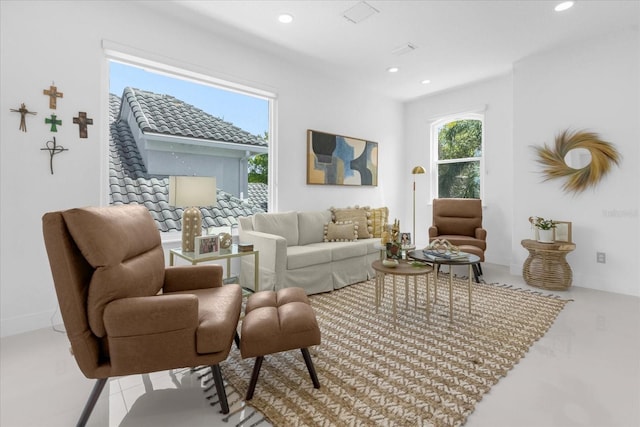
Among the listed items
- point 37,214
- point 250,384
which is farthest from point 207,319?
point 37,214

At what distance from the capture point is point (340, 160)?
4.75 metres

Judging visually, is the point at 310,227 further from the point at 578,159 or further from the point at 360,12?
the point at 578,159

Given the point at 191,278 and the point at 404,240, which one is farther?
the point at 404,240

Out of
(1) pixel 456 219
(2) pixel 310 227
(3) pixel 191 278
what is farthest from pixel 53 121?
(1) pixel 456 219

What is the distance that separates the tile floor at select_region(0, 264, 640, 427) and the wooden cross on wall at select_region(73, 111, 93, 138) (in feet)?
5.40

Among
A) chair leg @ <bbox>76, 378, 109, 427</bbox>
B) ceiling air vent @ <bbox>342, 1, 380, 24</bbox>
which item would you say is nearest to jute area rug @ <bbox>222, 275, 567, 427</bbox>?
chair leg @ <bbox>76, 378, 109, 427</bbox>

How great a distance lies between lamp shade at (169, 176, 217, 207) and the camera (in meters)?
2.54

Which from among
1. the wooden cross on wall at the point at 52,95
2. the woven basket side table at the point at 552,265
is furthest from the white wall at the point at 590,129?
the wooden cross on wall at the point at 52,95

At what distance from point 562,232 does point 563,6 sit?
234 centimetres

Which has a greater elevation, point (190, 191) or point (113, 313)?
point (190, 191)

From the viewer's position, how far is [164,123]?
10.8 ft

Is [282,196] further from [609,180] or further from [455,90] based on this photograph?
[609,180]

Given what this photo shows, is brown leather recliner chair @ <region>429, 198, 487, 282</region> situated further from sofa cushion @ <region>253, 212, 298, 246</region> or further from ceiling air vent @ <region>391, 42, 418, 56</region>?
ceiling air vent @ <region>391, 42, 418, 56</region>

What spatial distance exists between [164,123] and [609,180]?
Result: 192 inches
